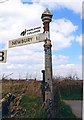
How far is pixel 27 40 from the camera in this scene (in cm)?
322

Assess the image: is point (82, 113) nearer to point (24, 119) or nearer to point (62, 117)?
point (62, 117)

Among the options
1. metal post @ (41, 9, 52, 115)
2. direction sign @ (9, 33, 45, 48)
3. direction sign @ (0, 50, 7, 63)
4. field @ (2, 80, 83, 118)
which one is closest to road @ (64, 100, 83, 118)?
field @ (2, 80, 83, 118)

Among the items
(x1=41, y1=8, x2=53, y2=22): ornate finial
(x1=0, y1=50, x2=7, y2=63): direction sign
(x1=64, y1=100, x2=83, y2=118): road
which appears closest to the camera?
(x1=64, y1=100, x2=83, y2=118): road

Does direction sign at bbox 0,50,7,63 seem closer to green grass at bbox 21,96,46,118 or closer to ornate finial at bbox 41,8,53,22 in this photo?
green grass at bbox 21,96,46,118

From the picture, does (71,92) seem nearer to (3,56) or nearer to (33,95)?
(33,95)

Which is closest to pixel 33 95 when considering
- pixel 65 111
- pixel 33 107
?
pixel 33 107

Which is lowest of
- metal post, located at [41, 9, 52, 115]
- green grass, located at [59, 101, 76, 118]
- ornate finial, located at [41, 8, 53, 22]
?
green grass, located at [59, 101, 76, 118]

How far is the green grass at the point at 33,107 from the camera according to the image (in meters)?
3.13

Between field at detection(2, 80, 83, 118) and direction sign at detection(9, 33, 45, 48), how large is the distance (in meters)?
0.41

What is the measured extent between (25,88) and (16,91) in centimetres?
12

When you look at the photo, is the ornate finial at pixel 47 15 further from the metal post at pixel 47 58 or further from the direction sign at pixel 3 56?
the direction sign at pixel 3 56

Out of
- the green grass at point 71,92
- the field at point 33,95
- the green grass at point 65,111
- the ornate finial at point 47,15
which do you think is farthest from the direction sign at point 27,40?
the green grass at point 65,111

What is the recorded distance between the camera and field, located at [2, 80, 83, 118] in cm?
300

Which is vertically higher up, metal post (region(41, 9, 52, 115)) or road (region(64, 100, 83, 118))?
metal post (region(41, 9, 52, 115))
